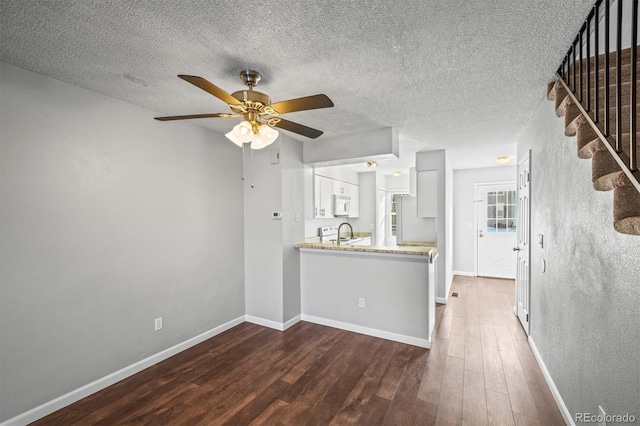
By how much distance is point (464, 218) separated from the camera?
6465mm

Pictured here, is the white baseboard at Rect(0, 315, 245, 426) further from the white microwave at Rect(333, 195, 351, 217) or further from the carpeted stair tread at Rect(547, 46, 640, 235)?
the carpeted stair tread at Rect(547, 46, 640, 235)

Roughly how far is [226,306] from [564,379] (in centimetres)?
333

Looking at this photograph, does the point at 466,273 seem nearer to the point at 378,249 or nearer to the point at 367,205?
the point at 367,205

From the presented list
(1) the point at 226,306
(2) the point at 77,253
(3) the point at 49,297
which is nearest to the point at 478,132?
(1) the point at 226,306

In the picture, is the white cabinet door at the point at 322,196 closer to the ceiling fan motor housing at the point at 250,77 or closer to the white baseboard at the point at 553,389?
the ceiling fan motor housing at the point at 250,77

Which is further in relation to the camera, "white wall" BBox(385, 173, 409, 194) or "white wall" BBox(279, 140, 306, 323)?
"white wall" BBox(385, 173, 409, 194)

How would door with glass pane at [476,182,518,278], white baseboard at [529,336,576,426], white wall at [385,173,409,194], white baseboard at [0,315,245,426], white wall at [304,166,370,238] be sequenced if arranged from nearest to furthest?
white baseboard at [529,336,576,426]
white baseboard at [0,315,245,426]
white wall at [304,166,370,238]
door with glass pane at [476,182,518,278]
white wall at [385,173,409,194]

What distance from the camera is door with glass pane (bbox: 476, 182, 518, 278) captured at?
6.05 m

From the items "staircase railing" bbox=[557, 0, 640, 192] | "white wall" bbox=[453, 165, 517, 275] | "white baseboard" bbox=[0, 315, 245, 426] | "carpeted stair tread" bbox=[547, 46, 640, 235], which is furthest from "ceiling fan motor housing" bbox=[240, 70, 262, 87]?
"white wall" bbox=[453, 165, 517, 275]

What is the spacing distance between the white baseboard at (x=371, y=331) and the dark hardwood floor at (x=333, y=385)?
8cm

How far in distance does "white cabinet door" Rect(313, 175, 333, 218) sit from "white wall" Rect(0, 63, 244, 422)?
5.91ft

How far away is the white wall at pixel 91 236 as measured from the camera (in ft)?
6.59

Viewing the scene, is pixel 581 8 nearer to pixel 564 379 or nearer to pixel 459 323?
pixel 564 379

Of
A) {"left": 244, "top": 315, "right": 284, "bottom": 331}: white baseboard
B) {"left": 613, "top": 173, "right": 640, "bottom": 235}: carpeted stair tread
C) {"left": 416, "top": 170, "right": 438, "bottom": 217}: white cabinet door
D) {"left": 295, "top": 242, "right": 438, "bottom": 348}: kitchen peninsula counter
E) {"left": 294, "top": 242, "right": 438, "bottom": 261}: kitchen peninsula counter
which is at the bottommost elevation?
{"left": 244, "top": 315, "right": 284, "bottom": 331}: white baseboard
